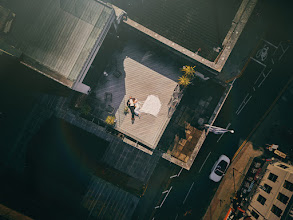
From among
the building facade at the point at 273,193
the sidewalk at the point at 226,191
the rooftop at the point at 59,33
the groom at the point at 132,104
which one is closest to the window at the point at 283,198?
the building facade at the point at 273,193

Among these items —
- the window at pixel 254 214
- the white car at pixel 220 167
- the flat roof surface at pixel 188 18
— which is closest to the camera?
the flat roof surface at pixel 188 18

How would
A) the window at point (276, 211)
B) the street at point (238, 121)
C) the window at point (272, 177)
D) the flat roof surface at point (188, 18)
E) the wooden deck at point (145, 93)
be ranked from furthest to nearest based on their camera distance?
1. the street at point (238, 121)
2. the window at point (272, 177)
3. the window at point (276, 211)
4. the wooden deck at point (145, 93)
5. the flat roof surface at point (188, 18)

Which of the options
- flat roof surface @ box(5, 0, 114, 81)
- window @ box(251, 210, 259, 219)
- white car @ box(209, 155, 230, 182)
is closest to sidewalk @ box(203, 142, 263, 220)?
white car @ box(209, 155, 230, 182)

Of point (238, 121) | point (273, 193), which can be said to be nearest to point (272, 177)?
point (273, 193)

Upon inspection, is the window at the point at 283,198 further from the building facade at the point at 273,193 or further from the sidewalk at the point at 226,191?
the sidewalk at the point at 226,191

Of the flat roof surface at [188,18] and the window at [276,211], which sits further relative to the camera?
the window at [276,211]

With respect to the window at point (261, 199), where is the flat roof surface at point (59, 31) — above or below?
above

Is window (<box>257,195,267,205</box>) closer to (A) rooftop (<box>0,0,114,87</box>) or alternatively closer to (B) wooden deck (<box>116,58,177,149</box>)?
(B) wooden deck (<box>116,58,177,149</box>)

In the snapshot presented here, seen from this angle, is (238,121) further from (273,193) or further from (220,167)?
(273,193)
